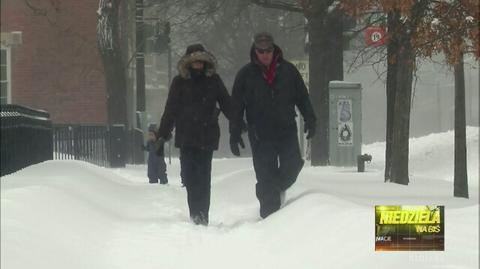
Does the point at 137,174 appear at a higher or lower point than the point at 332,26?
lower

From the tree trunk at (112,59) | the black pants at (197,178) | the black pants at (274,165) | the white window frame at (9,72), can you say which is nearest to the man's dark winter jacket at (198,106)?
the black pants at (197,178)

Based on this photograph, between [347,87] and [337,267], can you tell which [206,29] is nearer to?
[347,87]

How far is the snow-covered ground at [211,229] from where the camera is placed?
5984 millimetres

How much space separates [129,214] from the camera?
10.1m

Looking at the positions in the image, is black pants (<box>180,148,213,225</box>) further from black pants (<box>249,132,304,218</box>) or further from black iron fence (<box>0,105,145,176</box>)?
black iron fence (<box>0,105,145,176</box>)

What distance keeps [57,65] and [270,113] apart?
70.5ft

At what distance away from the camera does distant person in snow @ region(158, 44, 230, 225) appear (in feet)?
29.3

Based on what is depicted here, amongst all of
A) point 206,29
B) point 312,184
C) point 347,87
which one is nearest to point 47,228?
point 312,184

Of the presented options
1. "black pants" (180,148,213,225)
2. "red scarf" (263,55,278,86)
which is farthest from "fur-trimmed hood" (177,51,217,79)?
"black pants" (180,148,213,225)

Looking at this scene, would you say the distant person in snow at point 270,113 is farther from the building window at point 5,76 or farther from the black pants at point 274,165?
the building window at point 5,76

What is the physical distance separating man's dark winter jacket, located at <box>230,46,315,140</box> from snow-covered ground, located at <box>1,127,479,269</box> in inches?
30.3

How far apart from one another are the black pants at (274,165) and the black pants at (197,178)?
24.1 inches

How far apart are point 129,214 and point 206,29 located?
108ft

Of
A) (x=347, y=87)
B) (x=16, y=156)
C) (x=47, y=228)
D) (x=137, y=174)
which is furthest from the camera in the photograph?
(x=137, y=174)
